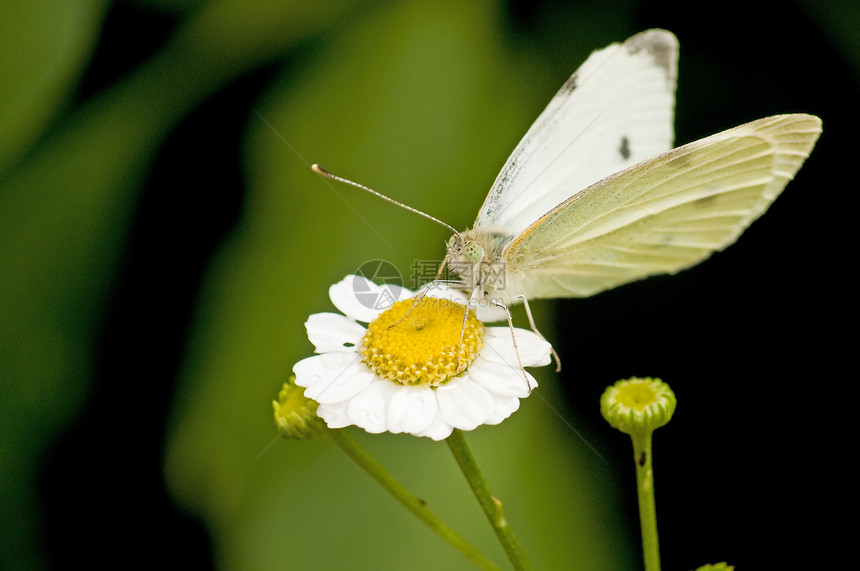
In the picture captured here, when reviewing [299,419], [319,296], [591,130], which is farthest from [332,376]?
[591,130]

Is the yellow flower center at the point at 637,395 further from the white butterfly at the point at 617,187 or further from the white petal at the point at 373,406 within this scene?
the white petal at the point at 373,406

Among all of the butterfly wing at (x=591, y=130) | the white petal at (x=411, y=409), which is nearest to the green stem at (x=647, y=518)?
the white petal at (x=411, y=409)

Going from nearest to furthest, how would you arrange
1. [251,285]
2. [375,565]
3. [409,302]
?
[409,302]
[375,565]
[251,285]

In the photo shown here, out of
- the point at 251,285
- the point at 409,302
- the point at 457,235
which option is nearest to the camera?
the point at 409,302

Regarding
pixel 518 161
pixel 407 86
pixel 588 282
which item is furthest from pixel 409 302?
pixel 407 86

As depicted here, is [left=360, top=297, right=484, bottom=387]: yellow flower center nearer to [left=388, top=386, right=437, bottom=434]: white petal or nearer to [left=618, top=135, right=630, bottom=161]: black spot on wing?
[left=388, top=386, right=437, bottom=434]: white petal

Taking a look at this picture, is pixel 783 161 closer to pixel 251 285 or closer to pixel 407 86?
pixel 407 86
